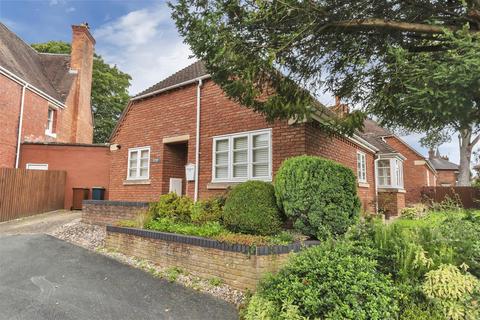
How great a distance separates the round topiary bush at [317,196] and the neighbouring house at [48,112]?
41.2 ft

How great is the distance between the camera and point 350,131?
642 centimetres

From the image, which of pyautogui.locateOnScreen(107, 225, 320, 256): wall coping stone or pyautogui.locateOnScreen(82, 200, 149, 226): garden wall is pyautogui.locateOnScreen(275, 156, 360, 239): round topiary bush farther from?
pyautogui.locateOnScreen(82, 200, 149, 226): garden wall

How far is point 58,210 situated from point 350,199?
14.7 m

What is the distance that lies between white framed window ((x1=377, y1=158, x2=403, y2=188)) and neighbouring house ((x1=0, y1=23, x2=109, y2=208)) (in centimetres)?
1587

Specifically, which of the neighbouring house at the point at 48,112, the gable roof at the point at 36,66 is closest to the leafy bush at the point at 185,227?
the neighbouring house at the point at 48,112

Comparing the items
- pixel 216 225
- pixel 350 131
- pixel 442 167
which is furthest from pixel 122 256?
pixel 442 167

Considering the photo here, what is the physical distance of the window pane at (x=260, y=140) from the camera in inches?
373

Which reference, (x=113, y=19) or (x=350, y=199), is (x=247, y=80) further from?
(x=113, y=19)

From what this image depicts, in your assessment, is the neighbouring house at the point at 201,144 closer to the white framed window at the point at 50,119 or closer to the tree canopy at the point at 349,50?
the tree canopy at the point at 349,50

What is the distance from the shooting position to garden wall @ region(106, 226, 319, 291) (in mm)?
5137

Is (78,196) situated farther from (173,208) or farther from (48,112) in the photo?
(173,208)

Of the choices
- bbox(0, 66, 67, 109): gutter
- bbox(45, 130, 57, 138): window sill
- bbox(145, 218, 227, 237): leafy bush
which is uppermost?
bbox(0, 66, 67, 109): gutter

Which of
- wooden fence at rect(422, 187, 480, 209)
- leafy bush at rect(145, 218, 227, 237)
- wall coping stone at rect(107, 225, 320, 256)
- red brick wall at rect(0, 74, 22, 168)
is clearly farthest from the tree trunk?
red brick wall at rect(0, 74, 22, 168)

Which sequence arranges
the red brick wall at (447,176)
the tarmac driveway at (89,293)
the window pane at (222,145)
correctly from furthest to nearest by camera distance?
1. the red brick wall at (447,176)
2. the window pane at (222,145)
3. the tarmac driveway at (89,293)
